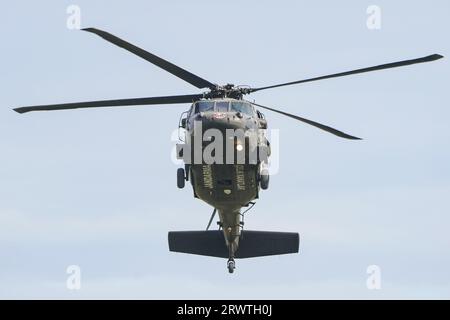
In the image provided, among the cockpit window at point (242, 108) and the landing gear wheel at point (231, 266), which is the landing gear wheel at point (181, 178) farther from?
the landing gear wheel at point (231, 266)

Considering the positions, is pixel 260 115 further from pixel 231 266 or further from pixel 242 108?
pixel 231 266

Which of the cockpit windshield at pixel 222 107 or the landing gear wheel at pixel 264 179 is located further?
the landing gear wheel at pixel 264 179

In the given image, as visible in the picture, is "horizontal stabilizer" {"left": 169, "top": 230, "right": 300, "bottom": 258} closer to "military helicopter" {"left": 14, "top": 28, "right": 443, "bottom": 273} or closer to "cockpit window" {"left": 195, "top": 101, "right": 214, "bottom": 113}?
"military helicopter" {"left": 14, "top": 28, "right": 443, "bottom": 273}

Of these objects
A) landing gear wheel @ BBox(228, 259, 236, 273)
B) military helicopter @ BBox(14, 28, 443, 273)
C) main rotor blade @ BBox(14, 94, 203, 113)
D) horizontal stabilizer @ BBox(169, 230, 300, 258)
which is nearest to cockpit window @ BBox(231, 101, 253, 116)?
military helicopter @ BBox(14, 28, 443, 273)

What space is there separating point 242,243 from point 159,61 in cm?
1019

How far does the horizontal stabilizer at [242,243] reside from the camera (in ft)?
148

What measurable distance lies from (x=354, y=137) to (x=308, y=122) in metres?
1.72

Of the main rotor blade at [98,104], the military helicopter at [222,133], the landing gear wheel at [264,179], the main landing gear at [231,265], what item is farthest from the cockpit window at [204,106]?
the main landing gear at [231,265]

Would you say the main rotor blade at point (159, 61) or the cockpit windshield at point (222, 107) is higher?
the main rotor blade at point (159, 61)

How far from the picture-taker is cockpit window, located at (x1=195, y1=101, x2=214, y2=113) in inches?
1512

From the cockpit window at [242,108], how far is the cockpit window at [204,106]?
74 centimetres

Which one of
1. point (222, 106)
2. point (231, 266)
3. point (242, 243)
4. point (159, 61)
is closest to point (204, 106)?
point (222, 106)

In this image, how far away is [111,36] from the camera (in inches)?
1448
